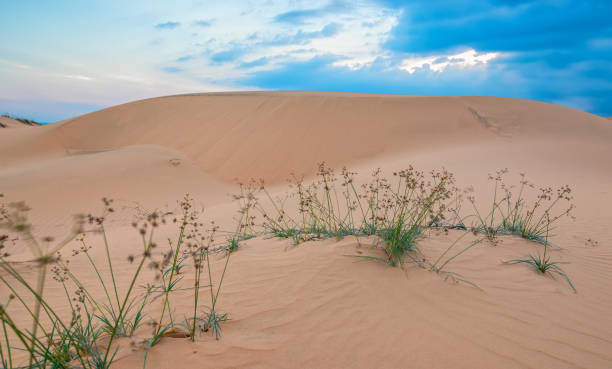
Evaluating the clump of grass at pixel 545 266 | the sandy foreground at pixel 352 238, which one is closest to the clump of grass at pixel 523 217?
the sandy foreground at pixel 352 238

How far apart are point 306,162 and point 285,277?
38.7ft

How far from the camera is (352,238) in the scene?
3.61 m

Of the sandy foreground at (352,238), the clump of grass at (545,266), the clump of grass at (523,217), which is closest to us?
the sandy foreground at (352,238)

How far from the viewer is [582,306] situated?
104 inches

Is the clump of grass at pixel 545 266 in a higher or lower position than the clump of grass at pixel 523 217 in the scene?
lower

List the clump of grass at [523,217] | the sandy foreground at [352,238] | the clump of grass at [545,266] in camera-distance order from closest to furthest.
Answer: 1. the sandy foreground at [352,238]
2. the clump of grass at [545,266]
3. the clump of grass at [523,217]

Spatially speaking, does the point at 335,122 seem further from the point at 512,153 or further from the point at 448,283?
the point at 448,283

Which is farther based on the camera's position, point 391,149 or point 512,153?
point 391,149

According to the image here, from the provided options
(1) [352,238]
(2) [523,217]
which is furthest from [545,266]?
(2) [523,217]

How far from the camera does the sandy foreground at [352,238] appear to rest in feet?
6.82

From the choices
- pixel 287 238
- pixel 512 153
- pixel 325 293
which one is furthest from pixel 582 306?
pixel 512 153

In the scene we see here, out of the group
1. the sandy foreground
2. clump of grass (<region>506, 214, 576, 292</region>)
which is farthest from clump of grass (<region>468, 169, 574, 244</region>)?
clump of grass (<region>506, 214, 576, 292</region>)

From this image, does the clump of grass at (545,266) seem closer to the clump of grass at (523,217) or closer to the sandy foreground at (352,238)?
the sandy foreground at (352,238)

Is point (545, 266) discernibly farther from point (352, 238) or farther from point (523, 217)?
point (523, 217)
